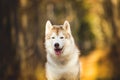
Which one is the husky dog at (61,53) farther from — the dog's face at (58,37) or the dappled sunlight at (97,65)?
the dappled sunlight at (97,65)

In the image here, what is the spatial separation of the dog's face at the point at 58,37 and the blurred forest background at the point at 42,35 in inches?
12.5

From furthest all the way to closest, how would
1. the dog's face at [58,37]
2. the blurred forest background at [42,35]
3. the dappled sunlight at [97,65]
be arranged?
the dappled sunlight at [97,65] → the blurred forest background at [42,35] → the dog's face at [58,37]

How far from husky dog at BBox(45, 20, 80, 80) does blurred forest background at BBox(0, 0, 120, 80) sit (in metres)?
0.30

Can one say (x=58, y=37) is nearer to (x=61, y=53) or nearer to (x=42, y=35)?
(x=61, y=53)

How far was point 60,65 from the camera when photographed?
1450 millimetres

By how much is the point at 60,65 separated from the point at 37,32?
489 mm

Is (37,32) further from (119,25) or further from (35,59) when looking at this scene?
(119,25)

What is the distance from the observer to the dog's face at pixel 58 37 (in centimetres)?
139

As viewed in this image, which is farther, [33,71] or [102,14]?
[102,14]

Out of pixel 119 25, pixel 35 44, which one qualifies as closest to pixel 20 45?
pixel 35 44

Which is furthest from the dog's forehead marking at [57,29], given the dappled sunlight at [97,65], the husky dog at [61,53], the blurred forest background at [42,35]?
the dappled sunlight at [97,65]

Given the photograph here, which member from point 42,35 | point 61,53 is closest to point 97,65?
point 42,35

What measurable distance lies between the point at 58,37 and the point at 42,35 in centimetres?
44

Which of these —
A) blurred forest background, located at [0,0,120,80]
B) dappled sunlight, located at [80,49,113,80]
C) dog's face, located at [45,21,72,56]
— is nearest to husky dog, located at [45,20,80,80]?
dog's face, located at [45,21,72,56]
